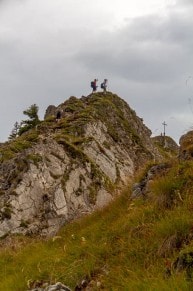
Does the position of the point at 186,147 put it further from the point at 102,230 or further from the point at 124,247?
the point at 124,247

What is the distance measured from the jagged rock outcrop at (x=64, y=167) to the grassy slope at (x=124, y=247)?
39.8 feet

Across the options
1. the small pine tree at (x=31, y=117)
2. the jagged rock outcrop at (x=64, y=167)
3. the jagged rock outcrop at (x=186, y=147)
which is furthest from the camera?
the small pine tree at (x=31, y=117)

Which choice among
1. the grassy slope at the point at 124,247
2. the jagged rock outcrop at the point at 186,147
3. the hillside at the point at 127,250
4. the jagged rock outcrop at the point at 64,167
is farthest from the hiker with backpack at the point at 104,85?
the grassy slope at the point at 124,247

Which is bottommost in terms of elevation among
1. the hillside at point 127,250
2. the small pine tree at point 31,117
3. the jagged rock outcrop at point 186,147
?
the hillside at point 127,250

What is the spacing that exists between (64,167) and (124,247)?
26146 mm

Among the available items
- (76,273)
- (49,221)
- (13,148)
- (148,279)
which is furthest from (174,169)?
(13,148)

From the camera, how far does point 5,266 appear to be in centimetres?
1317

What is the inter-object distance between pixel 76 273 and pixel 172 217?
2292mm

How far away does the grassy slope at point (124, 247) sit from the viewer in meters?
7.52

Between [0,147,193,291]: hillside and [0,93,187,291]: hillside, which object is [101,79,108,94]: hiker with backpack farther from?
[0,147,193,291]: hillside

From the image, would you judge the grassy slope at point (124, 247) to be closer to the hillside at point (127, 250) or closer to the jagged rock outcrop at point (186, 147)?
the hillside at point (127, 250)

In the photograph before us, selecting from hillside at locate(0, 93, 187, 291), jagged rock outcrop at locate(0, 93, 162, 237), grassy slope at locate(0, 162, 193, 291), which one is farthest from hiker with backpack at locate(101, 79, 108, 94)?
grassy slope at locate(0, 162, 193, 291)

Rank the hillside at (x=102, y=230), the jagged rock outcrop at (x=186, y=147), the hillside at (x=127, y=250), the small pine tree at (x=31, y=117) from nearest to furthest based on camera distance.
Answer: the hillside at (x=127, y=250)
the hillside at (x=102, y=230)
the jagged rock outcrop at (x=186, y=147)
the small pine tree at (x=31, y=117)

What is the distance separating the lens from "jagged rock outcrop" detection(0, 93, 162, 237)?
29988 mm
